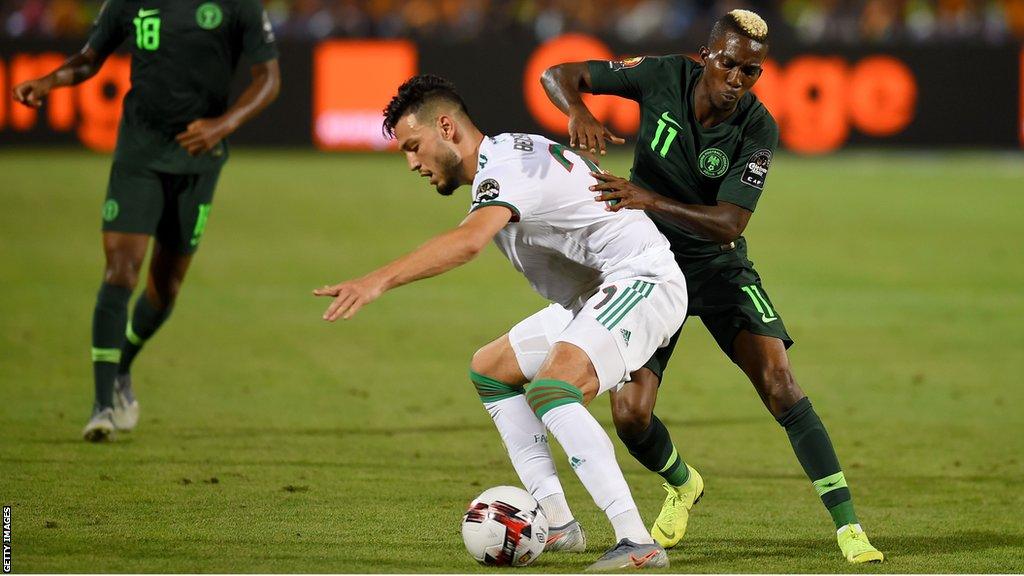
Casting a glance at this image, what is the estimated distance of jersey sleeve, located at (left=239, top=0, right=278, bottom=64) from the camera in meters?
8.91

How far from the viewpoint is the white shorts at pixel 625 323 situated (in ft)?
18.9

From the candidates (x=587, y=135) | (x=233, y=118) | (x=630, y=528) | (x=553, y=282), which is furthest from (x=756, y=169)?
(x=233, y=118)

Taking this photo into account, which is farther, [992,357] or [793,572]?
[992,357]

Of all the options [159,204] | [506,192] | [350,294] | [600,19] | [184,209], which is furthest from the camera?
[600,19]

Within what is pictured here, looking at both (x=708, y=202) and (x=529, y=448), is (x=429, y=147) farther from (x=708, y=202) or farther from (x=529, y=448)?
(x=708, y=202)

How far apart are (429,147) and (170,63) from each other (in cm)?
349

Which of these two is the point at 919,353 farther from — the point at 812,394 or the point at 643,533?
the point at 643,533

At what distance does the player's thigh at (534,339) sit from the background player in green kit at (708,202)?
0.42m

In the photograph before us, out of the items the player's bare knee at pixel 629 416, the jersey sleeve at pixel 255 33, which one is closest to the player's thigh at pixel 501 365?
the player's bare knee at pixel 629 416

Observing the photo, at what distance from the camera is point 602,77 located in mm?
6945

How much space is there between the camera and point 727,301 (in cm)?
652

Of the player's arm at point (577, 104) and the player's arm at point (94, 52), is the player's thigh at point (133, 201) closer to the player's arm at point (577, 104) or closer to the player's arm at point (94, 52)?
the player's arm at point (94, 52)

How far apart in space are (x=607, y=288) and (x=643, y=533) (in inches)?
38.5

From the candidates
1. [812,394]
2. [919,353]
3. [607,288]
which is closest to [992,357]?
[919,353]
